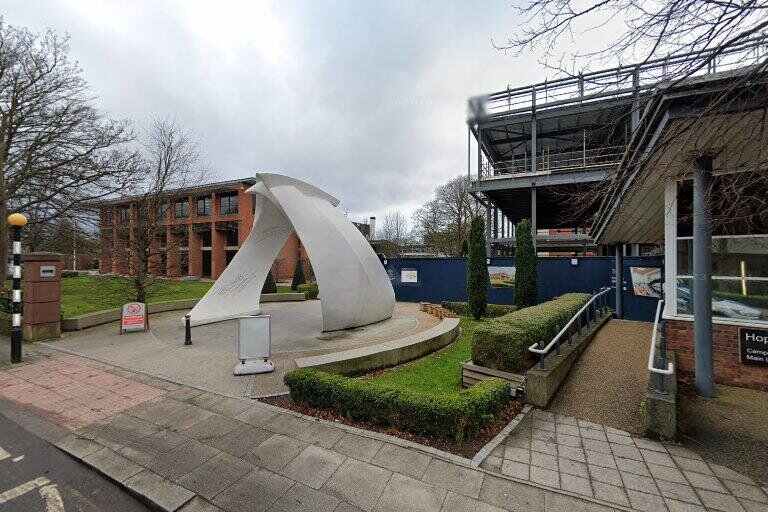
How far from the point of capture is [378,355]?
678 cm

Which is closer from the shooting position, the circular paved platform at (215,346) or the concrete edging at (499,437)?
the concrete edging at (499,437)

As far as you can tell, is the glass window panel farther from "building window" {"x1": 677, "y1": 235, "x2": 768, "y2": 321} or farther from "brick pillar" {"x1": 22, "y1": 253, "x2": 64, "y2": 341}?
"brick pillar" {"x1": 22, "y1": 253, "x2": 64, "y2": 341}

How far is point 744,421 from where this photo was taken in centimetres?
429

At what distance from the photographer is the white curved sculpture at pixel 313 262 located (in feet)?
30.7

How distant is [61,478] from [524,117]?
2470 centimetres

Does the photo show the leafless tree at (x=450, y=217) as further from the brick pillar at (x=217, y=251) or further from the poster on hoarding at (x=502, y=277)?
the brick pillar at (x=217, y=251)

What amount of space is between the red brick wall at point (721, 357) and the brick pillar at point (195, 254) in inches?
1445

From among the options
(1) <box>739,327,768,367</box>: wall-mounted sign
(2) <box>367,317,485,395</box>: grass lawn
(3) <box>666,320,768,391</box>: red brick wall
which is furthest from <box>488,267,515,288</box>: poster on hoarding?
(1) <box>739,327,768,367</box>: wall-mounted sign

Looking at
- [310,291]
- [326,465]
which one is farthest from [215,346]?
[310,291]

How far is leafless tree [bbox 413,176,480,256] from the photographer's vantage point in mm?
31453

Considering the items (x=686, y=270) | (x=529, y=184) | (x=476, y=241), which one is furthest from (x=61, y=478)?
(x=529, y=184)

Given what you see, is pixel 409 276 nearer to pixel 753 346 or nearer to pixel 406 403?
pixel 753 346

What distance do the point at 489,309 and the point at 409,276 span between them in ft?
17.0

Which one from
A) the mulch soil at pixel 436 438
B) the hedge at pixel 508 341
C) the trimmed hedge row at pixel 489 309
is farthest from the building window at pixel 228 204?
the hedge at pixel 508 341
